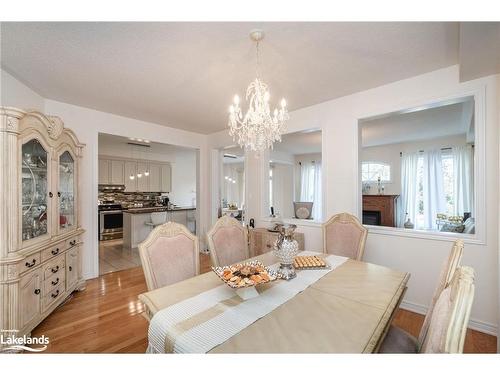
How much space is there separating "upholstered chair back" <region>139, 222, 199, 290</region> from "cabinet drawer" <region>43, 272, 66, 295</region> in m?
1.42

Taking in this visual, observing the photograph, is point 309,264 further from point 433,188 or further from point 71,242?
point 433,188

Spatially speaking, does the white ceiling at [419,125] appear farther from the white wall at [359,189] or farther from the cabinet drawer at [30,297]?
the cabinet drawer at [30,297]

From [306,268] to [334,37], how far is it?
69.1 inches

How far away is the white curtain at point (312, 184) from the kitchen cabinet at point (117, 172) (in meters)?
5.52

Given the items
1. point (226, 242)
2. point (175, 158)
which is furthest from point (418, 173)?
point (175, 158)

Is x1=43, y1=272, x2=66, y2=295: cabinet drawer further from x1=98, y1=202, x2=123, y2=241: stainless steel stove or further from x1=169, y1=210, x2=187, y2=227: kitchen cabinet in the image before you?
x1=98, y1=202, x2=123, y2=241: stainless steel stove

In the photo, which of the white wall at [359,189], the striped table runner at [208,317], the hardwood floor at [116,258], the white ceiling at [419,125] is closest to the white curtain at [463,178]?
the white ceiling at [419,125]

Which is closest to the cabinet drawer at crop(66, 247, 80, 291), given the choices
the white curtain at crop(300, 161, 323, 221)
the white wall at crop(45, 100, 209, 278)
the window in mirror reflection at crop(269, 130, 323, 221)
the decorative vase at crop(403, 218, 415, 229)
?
the white wall at crop(45, 100, 209, 278)

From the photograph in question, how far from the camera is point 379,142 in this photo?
5.62 meters

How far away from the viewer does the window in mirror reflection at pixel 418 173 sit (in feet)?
15.0

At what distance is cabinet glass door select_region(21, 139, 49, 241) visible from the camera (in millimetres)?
1921
